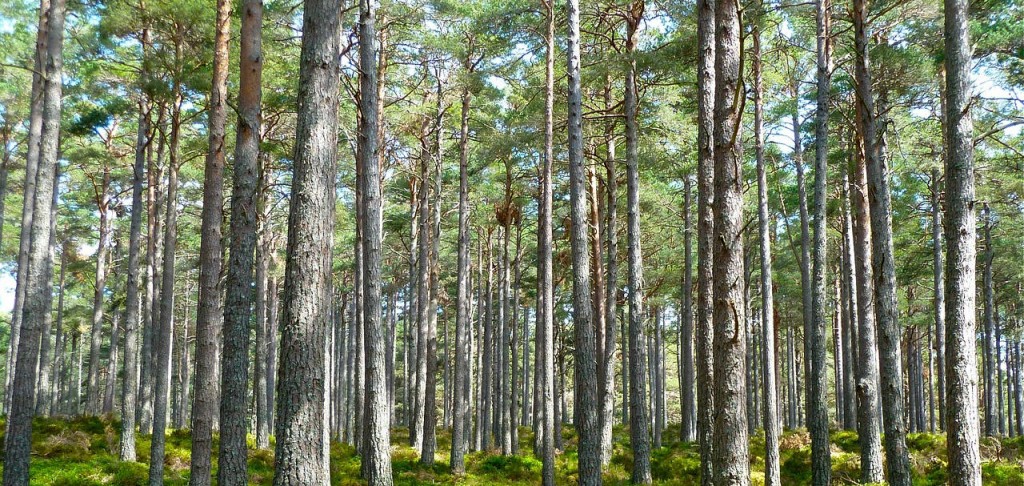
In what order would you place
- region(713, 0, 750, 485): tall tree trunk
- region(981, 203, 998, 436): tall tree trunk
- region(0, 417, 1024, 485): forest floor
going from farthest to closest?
1. region(981, 203, 998, 436): tall tree trunk
2. region(0, 417, 1024, 485): forest floor
3. region(713, 0, 750, 485): tall tree trunk

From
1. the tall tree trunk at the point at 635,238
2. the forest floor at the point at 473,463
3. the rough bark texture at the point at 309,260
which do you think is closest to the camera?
the rough bark texture at the point at 309,260

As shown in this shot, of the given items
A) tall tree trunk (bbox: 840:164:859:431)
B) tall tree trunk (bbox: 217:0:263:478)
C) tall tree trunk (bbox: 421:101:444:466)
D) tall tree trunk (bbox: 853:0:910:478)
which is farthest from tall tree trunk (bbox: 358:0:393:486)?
tall tree trunk (bbox: 840:164:859:431)

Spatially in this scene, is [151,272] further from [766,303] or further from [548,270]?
[766,303]

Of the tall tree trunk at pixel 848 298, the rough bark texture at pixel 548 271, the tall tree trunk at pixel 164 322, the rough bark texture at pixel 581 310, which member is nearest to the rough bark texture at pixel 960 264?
the rough bark texture at pixel 581 310

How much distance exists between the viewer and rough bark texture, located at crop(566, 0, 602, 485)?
10234 mm

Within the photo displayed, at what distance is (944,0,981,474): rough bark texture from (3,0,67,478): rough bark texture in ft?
36.5

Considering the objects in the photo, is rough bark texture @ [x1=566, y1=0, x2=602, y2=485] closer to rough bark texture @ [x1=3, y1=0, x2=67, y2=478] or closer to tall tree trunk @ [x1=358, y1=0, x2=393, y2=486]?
tall tree trunk @ [x1=358, y1=0, x2=393, y2=486]

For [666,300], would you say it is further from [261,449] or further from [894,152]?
[261,449]

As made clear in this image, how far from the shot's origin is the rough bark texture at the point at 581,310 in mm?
10234

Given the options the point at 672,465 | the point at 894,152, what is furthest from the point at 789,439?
the point at 894,152

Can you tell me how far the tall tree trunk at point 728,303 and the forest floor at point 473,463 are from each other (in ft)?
31.1

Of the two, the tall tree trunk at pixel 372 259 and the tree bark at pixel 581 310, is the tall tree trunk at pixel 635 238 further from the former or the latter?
the tall tree trunk at pixel 372 259

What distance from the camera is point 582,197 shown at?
36.4ft

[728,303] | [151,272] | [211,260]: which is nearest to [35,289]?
[211,260]
